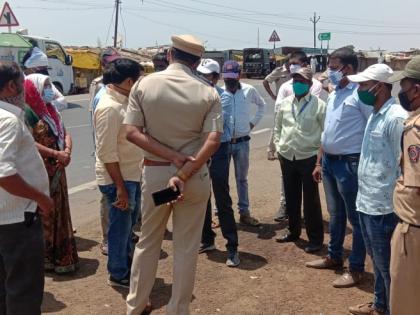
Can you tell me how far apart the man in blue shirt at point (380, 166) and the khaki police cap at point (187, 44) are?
1167mm

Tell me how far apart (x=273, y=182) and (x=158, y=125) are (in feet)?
16.1

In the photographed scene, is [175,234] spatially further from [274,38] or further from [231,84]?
[274,38]

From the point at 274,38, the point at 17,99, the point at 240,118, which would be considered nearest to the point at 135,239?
the point at 240,118

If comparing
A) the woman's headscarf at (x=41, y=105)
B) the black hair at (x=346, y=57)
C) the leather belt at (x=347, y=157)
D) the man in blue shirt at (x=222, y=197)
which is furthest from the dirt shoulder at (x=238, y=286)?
the black hair at (x=346, y=57)

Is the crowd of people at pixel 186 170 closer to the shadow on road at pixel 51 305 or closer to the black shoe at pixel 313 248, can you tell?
the black shoe at pixel 313 248

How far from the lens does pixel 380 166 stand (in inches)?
137

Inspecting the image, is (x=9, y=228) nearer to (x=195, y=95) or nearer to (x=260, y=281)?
(x=195, y=95)

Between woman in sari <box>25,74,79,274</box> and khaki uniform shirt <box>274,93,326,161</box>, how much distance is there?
7.05 ft

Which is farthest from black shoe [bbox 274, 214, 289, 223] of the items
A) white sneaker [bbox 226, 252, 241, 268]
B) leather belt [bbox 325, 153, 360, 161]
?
leather belt [bbox 325, 153, 360, 161]

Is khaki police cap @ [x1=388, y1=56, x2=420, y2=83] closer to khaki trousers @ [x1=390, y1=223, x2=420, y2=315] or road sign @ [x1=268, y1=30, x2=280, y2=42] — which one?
khaki trousers @ [x1=390, y1=223, x2=420, y2=315]

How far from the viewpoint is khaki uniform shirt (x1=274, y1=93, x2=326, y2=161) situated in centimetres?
520

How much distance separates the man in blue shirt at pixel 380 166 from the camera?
3414 millimetres

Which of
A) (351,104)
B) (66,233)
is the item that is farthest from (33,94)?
(351,104)

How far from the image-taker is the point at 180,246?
11.5ft
